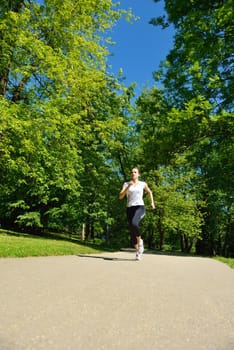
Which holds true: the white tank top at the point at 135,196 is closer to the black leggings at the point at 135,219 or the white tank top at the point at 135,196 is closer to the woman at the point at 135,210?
the woman at the point at 135,210

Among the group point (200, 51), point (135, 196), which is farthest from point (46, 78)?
point (135, 196)

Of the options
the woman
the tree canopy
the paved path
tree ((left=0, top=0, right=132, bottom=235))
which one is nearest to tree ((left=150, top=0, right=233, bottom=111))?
the tree canopy

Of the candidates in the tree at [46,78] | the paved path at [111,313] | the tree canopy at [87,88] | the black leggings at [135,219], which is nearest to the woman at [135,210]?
the black leggings at [135,219]

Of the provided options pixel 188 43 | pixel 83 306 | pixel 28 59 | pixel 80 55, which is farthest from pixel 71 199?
pixel 83 306

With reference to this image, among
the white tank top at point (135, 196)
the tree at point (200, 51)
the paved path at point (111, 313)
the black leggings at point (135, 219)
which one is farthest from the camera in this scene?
the tree at point (200, 51)

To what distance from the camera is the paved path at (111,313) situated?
2.24 m

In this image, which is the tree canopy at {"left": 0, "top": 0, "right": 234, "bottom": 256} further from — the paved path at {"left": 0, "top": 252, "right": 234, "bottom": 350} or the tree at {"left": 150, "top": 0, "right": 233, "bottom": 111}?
the paved path at {"left": 0, "top": 252, "right": 234, "bottom": 350}

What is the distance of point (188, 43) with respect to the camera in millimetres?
11055

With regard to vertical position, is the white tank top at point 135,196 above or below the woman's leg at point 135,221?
above

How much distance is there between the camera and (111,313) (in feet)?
9.51

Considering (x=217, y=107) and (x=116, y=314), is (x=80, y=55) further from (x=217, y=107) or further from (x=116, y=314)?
(x=116, y=314)

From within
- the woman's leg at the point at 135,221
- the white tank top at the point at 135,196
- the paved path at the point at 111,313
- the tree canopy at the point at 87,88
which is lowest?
the paved path at the point at 111,313

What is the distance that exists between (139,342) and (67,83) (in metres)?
12.8

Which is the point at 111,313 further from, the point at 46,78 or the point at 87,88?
the point at 87,88
